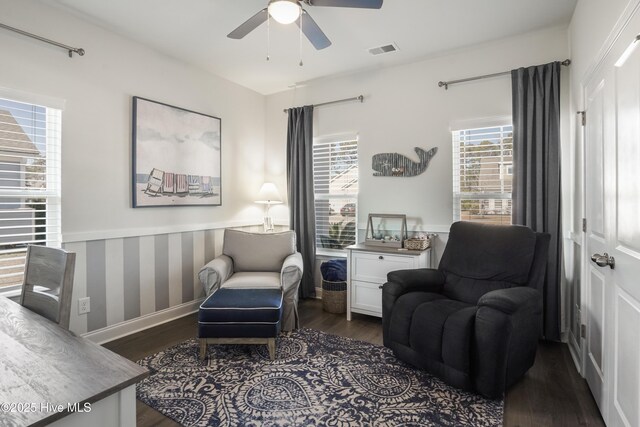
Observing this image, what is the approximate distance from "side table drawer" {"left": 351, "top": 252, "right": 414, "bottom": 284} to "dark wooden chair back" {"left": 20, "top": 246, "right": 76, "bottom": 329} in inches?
93.3

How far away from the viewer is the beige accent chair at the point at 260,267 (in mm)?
2906

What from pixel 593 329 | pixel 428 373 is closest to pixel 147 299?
pixel 428 373

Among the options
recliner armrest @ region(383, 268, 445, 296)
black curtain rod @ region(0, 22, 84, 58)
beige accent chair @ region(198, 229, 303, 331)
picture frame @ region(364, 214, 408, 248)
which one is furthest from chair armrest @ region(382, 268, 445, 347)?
black curtain rod @ region(0, 22, 84, 58)

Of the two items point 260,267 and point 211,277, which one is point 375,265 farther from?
point 211,277

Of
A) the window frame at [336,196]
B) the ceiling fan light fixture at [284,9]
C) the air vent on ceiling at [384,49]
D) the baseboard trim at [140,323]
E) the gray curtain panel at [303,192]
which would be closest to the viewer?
the ceiling fan light fixture at [284,9]

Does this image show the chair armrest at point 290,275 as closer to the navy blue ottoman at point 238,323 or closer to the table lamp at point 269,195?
the navy blue ottoman at point 238,323

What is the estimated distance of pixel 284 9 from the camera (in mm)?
1996

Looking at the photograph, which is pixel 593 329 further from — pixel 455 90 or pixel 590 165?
pixel 455 90

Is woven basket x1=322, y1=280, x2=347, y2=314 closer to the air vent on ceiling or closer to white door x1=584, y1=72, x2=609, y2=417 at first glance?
white door x1=584, y1=72, x2=609, y2=417

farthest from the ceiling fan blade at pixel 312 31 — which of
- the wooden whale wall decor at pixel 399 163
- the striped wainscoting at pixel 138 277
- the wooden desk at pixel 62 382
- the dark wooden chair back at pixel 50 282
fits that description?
the striped wainscoting at pixel 138 277

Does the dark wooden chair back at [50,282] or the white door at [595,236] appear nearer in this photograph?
the dark wooden chair back at [50,282]

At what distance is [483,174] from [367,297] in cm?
156

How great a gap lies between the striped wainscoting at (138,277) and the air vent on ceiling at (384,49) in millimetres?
2432

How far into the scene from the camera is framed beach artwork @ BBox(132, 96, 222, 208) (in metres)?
3.05
